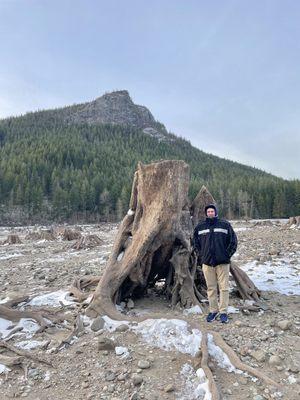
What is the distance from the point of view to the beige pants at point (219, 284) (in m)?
8.17

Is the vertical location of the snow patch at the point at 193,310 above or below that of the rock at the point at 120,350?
above

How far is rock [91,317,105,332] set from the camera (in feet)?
25.1

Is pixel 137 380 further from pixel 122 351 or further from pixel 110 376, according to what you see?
pixel 122 351

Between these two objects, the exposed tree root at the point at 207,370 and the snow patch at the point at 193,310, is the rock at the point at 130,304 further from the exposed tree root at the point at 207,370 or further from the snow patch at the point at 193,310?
the exposed tree root at the point at 207,370

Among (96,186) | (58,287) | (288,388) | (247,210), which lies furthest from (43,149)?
(288,388)

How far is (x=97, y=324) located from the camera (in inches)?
304

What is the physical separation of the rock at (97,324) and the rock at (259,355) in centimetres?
317

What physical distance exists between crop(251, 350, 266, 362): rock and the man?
158 cm

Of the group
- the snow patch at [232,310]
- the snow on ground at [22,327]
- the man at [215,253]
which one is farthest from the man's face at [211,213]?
the snow on ground at [22,327]

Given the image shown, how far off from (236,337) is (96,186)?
3801 inches

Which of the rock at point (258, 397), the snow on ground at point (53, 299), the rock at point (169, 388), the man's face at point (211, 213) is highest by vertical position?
the man's face at point (211, 213)

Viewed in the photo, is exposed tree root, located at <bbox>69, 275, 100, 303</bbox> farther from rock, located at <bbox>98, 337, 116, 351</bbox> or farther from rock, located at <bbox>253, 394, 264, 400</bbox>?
rock, located at <bbox>253, 394, 264, 400</bbox>

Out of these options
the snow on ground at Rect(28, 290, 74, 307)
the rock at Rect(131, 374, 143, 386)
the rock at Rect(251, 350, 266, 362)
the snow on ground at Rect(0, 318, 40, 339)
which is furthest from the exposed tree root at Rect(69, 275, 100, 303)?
the rock at Rect(251, 350, 266, 362)

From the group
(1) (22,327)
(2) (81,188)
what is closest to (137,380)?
(1) (22,327)
